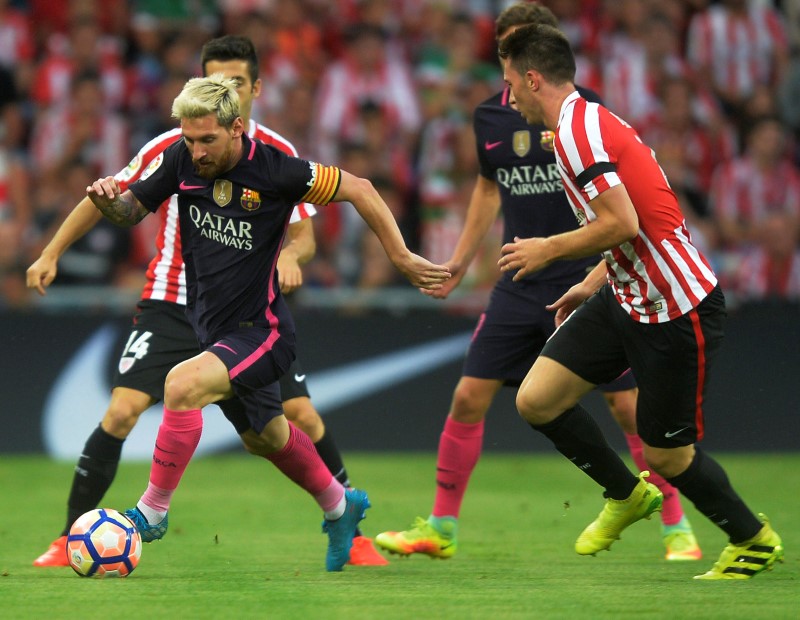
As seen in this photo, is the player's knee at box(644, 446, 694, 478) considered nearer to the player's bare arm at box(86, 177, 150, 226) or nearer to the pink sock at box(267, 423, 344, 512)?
the pink sock at box(267, 423, 344, 512)

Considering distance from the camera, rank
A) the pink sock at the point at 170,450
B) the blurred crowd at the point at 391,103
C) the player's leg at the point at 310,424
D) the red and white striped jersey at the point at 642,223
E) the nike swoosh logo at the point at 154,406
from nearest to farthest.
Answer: the red and white striped jersey at the point at 642,223 < the pink sock at the point at 170,450 < the player's leg at the point at 310,424 < the nike swoosh logo at the point at 154,406 < the blurred crowd at the point at 391,103

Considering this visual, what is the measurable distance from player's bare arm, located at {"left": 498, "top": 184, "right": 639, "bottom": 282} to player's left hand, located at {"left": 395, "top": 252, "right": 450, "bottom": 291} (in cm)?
41

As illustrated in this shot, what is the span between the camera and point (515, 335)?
266 inches

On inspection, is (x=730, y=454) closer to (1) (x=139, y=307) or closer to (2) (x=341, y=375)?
(2) (x=341, y=375)

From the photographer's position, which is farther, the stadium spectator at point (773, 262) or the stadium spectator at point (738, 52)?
the stadium spectator at point (738, 52)

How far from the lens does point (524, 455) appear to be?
37.5 ft

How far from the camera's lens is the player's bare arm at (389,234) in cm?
573

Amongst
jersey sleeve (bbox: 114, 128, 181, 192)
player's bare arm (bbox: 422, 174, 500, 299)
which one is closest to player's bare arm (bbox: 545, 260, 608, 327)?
player's bare arm (bbox: 422, 174, 500, 299)

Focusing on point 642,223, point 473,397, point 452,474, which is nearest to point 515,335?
point 473,397

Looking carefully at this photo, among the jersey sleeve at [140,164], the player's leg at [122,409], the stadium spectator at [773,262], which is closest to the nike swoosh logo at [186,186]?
the jersey sleeve at [140,164]

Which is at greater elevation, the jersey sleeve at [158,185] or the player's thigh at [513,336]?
the jersey sleeve at [158,185]

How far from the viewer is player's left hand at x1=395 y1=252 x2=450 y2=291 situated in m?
5.72

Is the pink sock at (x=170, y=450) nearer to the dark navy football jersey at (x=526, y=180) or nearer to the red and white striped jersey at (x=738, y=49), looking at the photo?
the dark navy football jersey at (x=526, y=180)

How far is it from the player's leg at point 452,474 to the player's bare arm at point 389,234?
46.1 inches
